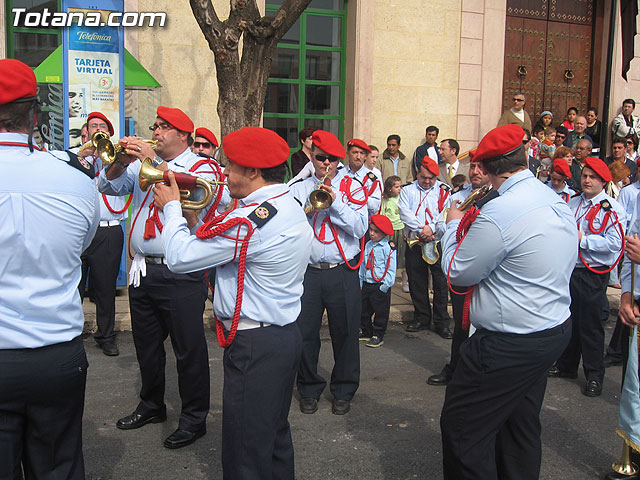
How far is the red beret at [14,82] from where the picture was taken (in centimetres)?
264

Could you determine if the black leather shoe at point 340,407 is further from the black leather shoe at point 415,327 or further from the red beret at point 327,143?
the black leather shoe at point 415,327

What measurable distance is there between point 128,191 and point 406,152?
24.9 feet

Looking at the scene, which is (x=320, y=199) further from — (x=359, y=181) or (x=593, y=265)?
(x=593, y=265)

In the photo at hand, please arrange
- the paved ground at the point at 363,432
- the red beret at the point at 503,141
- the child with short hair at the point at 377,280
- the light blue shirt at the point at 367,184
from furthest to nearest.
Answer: the child with short hair at the point at 377,280
the light blue shirt at the point at 367,184
the paved ground at the point at 363,432
the red beret at the point at 503,141

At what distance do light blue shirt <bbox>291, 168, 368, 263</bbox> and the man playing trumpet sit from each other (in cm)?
90

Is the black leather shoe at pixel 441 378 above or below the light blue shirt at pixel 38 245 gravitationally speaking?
below

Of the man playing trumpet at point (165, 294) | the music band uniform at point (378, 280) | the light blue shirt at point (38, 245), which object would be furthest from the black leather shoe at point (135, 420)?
the music band uniform at point (378, 280)

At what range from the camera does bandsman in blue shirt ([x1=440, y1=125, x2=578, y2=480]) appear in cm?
323

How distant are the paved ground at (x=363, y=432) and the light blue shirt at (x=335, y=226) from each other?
127cm

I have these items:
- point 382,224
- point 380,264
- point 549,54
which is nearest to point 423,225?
point 382,224

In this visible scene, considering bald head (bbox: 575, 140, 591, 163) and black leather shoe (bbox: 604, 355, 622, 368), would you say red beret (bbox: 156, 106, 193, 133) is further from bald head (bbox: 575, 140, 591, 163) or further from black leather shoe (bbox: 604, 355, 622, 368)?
bald head (bbox: 575, 140, 591, 163)

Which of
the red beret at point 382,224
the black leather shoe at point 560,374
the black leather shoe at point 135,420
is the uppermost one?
the red beret at point 382,224

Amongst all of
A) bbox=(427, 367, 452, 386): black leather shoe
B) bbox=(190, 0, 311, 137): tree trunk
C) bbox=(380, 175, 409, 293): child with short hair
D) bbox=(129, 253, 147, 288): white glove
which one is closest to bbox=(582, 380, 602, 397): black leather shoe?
bbox=(427, 367, 452, 386): black leather shoe

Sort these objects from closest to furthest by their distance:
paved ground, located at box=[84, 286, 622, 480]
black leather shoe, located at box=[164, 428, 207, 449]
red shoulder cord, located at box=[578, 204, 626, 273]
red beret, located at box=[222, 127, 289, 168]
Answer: red beret, located at box=[222, 127, 289, 168] → paved ground, located at box=[84, 286, 622, 480] → black leather shoe, located at box=[164, 428, 207, 449] → red shoulder cord, located at box=[578, 204, 626, 273]
